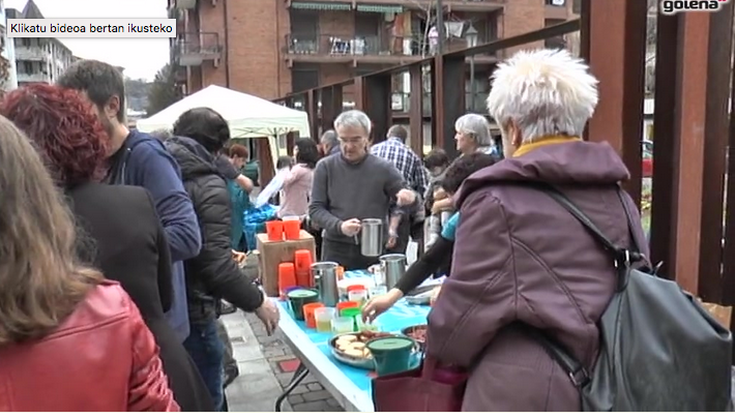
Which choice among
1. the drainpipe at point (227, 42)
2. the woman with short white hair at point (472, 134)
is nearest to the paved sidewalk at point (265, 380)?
the woman with short white hair at point (472, 134)

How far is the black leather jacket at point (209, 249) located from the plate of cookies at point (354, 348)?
0.35 metres

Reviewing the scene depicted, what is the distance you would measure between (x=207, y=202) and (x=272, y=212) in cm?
544

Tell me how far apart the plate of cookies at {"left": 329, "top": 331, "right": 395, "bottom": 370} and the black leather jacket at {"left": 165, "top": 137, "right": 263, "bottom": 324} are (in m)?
0.35

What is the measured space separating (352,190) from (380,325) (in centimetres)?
111

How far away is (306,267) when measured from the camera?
314 cm

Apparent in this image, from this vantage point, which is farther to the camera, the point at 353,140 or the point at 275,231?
the point at 353,140

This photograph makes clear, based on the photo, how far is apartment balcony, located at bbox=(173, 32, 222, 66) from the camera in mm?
22089

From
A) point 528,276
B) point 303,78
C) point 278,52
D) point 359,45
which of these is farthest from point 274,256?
point 359,45

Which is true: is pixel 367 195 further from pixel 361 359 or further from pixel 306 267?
pixel 361 359

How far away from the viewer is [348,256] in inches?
142

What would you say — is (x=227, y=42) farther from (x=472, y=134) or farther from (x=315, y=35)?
(x=472, y=134)

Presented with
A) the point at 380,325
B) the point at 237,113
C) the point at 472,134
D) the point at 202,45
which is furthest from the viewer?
the point at 202,45

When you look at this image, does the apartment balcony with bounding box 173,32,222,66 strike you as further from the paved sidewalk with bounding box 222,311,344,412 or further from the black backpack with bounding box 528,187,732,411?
the black backpack with bounding box 528,187,732,411

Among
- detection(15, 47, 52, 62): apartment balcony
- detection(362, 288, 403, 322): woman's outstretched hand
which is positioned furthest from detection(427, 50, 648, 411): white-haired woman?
detection(15, 47, 52, 62): apartment balcony
